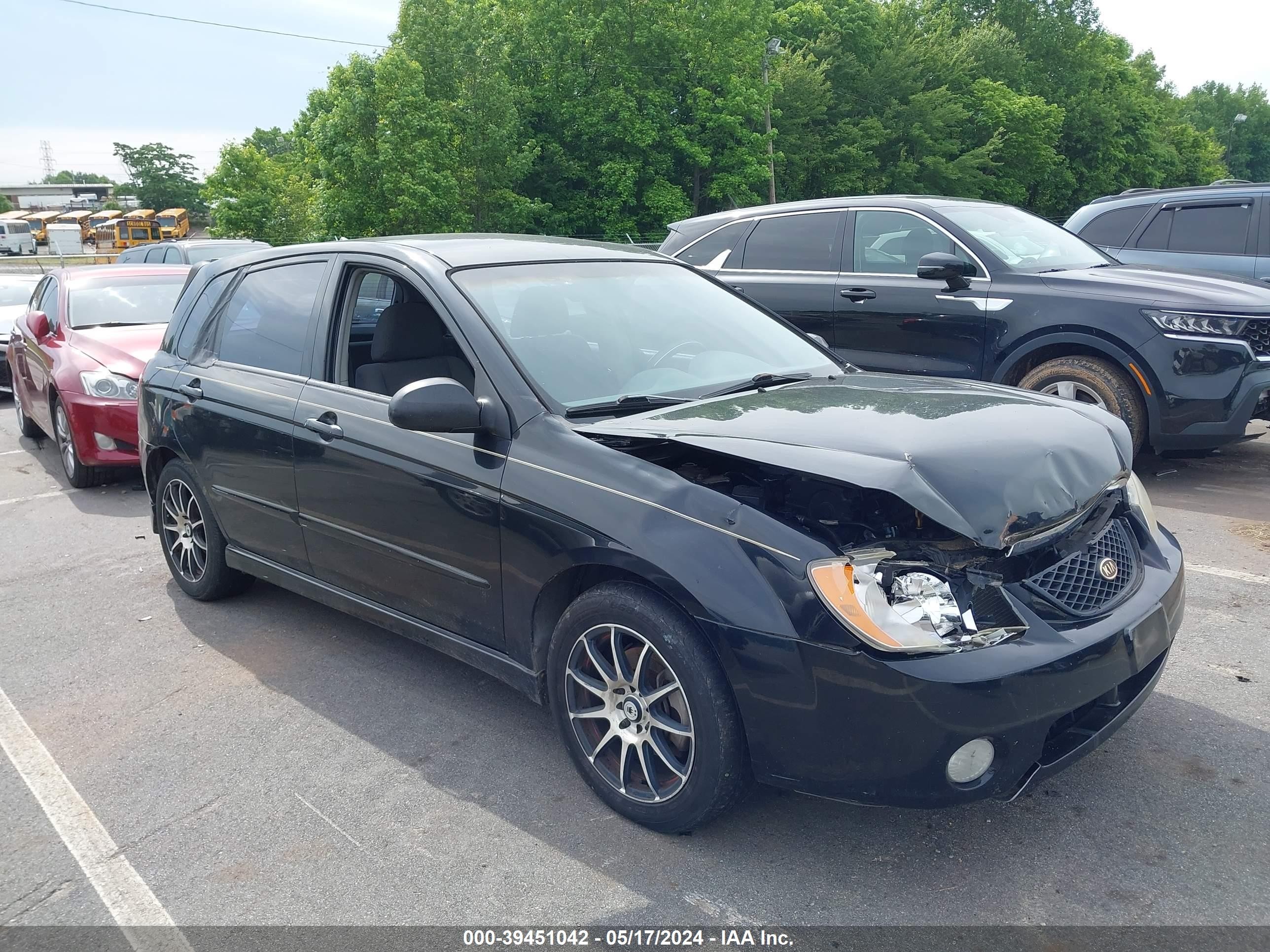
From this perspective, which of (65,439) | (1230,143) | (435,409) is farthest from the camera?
(1230,143)

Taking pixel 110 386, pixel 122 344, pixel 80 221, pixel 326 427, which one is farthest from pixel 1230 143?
pixel 326 427

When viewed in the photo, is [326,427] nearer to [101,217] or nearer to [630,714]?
[630,714]

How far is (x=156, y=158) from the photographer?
105 metres

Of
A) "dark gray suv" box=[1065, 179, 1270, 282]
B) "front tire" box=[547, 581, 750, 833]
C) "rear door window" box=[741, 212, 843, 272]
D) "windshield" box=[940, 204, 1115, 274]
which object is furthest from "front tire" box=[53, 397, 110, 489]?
"dark gray suv" box=[1065, 179, 1270, 282]

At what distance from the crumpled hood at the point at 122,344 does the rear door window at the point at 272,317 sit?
337cm

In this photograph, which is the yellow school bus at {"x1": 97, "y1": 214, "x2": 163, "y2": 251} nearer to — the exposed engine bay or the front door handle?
the front door handle

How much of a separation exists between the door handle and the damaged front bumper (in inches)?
75.4

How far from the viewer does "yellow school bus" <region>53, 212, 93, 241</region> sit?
8562 cm

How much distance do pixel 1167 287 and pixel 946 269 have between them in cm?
135

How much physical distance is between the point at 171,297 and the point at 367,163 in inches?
924

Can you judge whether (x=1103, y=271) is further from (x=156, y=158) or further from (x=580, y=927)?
(x=156, y=158)

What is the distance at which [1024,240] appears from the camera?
7312 millimetres

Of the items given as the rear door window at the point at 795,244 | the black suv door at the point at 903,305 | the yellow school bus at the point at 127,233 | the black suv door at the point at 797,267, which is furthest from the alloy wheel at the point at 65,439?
the yellow school bus at the point at 127,233

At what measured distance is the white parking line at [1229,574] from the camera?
4828 millimetres
